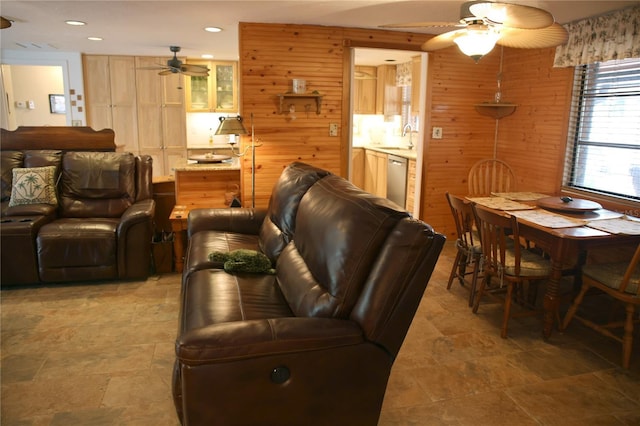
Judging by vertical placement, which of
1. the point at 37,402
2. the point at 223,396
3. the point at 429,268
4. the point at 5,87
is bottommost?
the point at 37,402

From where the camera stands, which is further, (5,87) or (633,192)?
(5,87)

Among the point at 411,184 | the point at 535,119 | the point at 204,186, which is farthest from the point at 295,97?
the point at 535,119

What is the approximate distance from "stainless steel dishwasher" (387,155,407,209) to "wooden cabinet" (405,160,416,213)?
3.2 inches

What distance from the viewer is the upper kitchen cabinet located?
288 inches

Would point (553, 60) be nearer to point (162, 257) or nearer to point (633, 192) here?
point (633, 192)

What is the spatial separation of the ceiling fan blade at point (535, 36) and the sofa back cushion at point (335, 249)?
134cm

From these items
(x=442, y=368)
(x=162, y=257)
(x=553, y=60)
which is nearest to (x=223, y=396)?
(x=442, y=368)

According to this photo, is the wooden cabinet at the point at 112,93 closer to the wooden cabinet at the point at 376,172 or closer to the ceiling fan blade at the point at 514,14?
the wooden cabinet at the point at 376,172

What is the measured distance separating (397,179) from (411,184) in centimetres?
43

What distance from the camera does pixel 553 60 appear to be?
14.0 feet

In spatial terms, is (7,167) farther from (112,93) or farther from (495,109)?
(495,109)

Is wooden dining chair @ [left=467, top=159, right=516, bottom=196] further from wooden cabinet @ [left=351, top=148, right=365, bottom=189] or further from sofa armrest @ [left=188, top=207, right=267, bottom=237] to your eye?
wooden cabinet @ [left=351, top=148, right=365, bottom=189]

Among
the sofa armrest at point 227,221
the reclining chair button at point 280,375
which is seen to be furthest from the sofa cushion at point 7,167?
the reclining chair button at point 280,375

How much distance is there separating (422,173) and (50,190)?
3.64 meters
